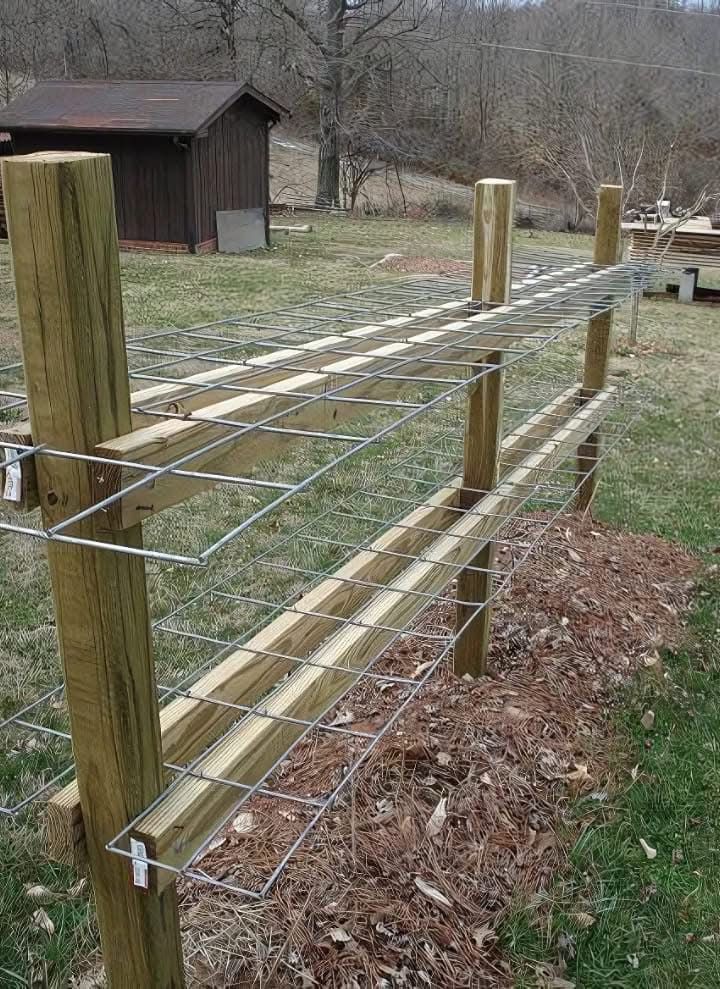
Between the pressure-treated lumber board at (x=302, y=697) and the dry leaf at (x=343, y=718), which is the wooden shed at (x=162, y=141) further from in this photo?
the dry leaf at (x=343, y=718)

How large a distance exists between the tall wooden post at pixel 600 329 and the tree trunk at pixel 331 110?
26.2 metres

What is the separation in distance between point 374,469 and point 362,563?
3.65 meters

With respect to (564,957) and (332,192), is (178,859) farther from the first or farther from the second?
(332,192)

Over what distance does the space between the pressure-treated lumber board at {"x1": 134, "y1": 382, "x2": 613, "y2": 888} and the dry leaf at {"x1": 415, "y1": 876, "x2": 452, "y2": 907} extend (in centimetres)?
79

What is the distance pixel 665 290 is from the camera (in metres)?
17.6

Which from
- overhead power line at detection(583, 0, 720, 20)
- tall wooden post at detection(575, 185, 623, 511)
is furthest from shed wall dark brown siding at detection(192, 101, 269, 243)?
overhead power line at detection(583, 0, 720, 20)

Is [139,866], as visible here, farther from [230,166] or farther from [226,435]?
[230,166]

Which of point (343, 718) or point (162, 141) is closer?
point (343, 718)

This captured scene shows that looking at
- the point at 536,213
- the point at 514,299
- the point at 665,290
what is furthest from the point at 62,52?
the point at 514,299

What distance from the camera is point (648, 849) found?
345 centimetres

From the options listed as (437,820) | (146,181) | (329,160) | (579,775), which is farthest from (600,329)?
(329,160)

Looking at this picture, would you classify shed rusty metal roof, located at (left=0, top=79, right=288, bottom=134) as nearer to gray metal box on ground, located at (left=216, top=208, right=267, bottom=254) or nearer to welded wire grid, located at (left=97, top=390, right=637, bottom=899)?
gray metal box on ground, located at (left=216, top=208, right=267, bottom=254)

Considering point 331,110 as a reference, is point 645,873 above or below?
below

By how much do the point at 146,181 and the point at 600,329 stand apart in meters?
15.5
